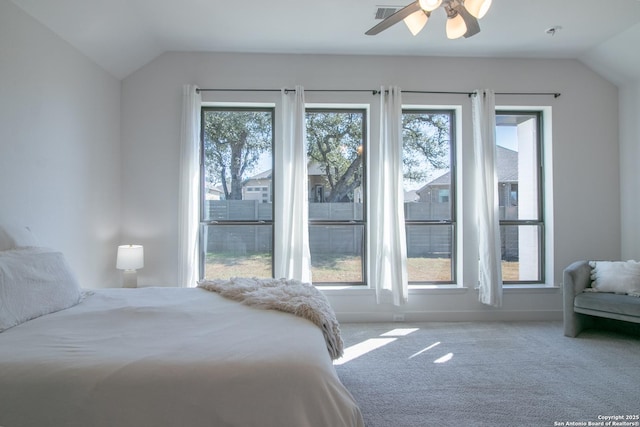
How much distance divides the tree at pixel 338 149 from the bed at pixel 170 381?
264cm

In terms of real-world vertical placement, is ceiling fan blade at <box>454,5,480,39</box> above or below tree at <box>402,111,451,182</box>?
above

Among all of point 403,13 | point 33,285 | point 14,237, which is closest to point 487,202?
point 403,13

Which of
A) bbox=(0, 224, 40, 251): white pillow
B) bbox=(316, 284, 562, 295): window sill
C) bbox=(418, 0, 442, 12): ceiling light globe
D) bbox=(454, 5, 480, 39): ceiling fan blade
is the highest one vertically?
bbox=(454, 5, 480, 39): ceiling fan blade

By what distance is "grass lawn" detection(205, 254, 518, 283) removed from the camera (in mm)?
3910

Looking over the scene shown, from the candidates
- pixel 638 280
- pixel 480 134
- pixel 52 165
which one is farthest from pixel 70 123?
pixel 638 280

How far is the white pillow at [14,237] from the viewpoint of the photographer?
2.04 metres

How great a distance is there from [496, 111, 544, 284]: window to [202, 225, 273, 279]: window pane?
9.65 ft

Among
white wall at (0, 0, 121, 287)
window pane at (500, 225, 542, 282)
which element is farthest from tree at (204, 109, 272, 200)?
window pane at (500, 225, 542, 282)

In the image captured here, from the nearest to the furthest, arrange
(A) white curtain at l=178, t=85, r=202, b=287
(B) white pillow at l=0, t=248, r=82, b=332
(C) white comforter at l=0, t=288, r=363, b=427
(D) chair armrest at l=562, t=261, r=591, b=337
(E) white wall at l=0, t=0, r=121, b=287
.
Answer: (C) white comforter at l=0, t=288, r=363, b=427, (B) white pillow at l=0, t=248, r=82, b=332, (E) white wall at l=0, t=0, r=121, b=287, (D) chair armrest at l=562, t=261, r=591, b=337, (A) white curtain at l=178, t=85, r=202, b=287

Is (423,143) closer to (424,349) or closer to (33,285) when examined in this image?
(424,349)

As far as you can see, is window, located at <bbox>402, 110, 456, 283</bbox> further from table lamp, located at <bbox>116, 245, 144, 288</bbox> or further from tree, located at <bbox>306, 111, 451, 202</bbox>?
table lamp, located at <bbox>116, 245, 144, 288</bbox>

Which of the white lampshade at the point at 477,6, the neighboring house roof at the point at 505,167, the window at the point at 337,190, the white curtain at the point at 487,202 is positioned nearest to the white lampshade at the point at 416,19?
the white lampshade at the point at 477,6

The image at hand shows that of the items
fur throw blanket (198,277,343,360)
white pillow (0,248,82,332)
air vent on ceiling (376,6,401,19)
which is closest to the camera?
white pillow (0,248,82,332)

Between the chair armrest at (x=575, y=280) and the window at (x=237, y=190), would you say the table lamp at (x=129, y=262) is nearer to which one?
the window at (x=237, y=190)
